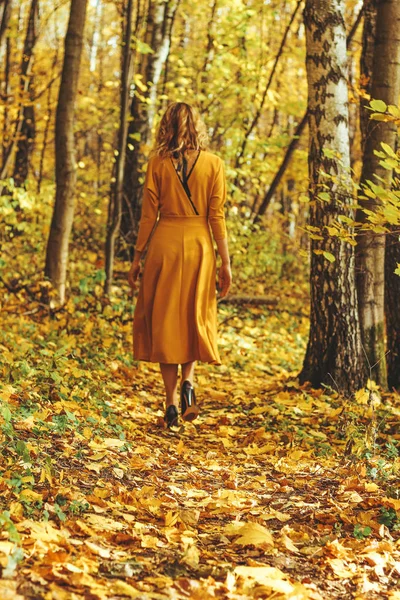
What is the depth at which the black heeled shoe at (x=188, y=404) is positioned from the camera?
17.5 ft

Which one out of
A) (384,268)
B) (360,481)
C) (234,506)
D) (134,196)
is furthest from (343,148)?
(134,196)

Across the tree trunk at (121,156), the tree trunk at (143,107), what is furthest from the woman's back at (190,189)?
the tree trunk at (143,107)

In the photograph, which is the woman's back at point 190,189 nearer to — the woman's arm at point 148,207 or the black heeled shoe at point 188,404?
the woman's arm at point 148,207

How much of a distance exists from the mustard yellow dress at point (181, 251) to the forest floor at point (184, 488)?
0.68 m

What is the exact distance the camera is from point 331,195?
6023 mm

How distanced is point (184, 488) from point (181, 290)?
192 centimetres

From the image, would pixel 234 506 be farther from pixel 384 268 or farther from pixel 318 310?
pixel 384 268

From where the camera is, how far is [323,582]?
9.12ft

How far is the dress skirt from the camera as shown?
17.8 feet

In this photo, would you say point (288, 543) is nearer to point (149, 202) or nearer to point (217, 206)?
point (217, 206)

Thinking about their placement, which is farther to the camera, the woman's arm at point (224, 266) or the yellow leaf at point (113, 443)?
the woman's arm at point (224, 266)

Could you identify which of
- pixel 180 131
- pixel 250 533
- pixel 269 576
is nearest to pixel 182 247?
pixel 180 131

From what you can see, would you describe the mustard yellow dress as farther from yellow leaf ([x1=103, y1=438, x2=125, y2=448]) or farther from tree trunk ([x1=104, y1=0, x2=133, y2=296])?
tree trunk ([x1=104, y1=0, x2=133, y2=296])

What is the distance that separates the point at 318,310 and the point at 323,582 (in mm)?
3714
